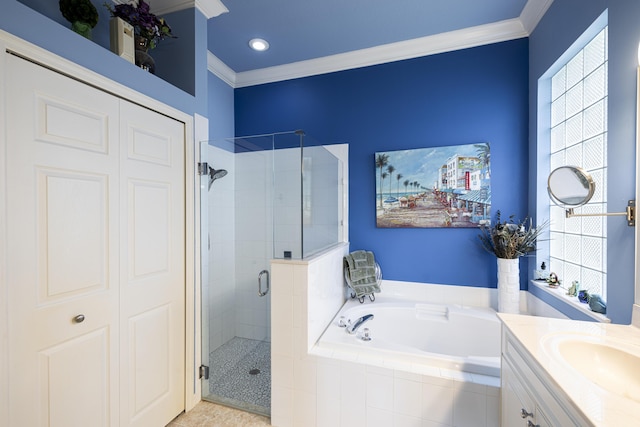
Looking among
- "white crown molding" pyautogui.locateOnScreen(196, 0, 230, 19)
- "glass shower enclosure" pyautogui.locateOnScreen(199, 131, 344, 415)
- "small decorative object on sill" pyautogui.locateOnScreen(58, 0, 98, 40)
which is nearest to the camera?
"small decorative object on sill" pyautogui.locateOnScreen(58, 0, 98, 40)

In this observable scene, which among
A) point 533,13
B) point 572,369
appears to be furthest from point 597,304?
point 533,13

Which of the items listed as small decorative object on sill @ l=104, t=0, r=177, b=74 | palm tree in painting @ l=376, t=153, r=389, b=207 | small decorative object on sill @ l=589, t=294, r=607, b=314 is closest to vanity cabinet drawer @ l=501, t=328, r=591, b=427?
small decorative object on sill @ l=589, t=294, r=607, b=314

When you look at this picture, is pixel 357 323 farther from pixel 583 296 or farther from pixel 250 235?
pixel 583 296

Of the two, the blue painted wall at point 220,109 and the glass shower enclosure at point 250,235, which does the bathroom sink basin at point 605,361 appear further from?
the blue painted wall at point 220,109

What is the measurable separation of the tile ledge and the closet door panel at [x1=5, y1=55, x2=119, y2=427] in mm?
2534

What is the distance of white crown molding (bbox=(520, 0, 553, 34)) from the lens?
1.92 meters

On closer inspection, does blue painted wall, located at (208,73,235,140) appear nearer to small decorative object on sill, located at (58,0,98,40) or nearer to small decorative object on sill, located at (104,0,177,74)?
small decorative object on sill, located at (104,0,177,74)

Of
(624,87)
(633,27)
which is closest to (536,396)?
(624,87)

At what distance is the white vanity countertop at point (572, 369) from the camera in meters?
0.61

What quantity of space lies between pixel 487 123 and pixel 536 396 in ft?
6.95

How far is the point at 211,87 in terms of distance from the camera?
8.96 feet

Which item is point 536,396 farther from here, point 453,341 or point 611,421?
point 453,341

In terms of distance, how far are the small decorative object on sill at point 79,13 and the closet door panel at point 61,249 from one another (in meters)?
0.43

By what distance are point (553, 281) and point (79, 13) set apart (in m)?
3.36
